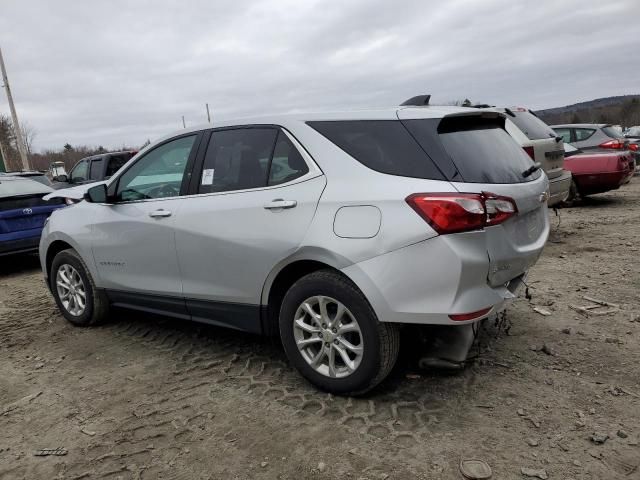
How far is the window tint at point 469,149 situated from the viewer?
9.34ft

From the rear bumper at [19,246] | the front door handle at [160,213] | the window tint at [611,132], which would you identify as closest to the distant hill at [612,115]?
the window tint at [611,132]

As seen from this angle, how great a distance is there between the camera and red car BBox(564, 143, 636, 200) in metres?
9.35

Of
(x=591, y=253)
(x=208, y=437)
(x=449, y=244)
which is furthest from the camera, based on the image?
(x=591, y=253)

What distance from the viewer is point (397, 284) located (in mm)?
2744

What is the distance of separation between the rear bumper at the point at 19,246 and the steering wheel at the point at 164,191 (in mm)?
4471

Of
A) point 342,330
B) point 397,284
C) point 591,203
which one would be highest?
point 397,284

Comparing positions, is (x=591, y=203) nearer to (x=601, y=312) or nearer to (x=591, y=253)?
(x=591, y=253)

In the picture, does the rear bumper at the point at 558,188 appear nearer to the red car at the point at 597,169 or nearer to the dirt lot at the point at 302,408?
the dirt lot at the point at 302,408

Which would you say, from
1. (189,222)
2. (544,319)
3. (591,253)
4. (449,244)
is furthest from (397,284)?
(591,253)

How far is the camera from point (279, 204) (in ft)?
10.3

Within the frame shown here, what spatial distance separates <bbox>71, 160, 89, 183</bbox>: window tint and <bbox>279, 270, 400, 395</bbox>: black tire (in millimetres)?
10302

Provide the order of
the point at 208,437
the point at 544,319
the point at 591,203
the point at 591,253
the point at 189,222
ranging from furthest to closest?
the point at 591,203, the point at 591,253, the point at 544,319, the point at 189,222, the point at 208,437

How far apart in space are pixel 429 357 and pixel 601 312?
205cm

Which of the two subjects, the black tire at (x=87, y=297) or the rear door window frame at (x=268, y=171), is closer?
the rear door window frame at (x=268, y=171)
